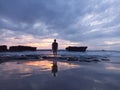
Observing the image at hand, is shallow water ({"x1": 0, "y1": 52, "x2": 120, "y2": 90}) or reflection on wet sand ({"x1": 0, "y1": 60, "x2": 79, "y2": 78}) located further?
reflection on wet sand ({"x1": 0, "y1": 60, "x2": 79, "y2": 78})

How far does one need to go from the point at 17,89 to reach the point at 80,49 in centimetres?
6594

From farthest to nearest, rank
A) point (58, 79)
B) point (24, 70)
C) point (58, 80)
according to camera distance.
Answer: point (24, 70) < point (58, 79) < point (58, 80)

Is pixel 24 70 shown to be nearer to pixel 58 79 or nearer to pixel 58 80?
pixel 58 79

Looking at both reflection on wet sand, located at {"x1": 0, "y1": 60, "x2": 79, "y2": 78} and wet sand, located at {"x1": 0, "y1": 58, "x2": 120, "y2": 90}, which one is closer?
wet sand, located at {"x1": 0, "y1": 58, "x2": 120, "y2": 90}

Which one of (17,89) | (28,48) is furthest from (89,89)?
(28,48)

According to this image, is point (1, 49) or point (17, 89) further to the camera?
point (1, 49)

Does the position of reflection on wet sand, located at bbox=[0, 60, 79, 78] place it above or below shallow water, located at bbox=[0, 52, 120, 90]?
above

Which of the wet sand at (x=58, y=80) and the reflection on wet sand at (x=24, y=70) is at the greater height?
the reflection on wet sand at (x=24, y=70)

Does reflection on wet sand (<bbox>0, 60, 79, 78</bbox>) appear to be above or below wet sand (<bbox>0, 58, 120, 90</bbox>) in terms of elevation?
above

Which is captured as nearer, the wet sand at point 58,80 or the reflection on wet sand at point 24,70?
the wet sand at point 58,80

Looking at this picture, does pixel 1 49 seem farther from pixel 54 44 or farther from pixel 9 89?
pixel 9 89

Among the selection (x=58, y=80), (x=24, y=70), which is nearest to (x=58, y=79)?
(x=58, y=80)

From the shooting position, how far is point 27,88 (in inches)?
320

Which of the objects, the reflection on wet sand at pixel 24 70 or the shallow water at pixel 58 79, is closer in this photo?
the shallow water at pixel 58 79
